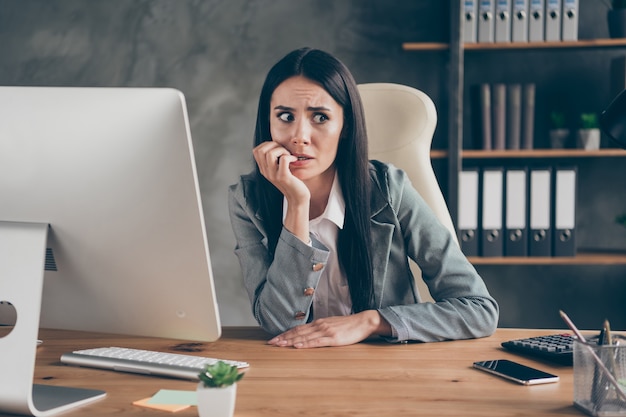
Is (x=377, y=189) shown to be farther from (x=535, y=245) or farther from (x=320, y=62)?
(x=535, y=245)

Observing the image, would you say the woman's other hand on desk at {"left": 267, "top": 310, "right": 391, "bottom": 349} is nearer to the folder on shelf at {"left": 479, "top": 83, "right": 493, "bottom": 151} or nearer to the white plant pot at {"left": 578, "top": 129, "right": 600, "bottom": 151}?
the folder on shelf at {"left": 479, "top": 83, "right": 493, "bottom": 151}

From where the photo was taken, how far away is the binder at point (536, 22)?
9.12ft

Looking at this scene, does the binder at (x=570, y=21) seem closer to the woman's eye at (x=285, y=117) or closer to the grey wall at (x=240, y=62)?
the grey wall at (x=240, y=62)

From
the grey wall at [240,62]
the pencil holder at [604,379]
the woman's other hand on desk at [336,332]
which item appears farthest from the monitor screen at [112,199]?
the grey wall at [240,62]

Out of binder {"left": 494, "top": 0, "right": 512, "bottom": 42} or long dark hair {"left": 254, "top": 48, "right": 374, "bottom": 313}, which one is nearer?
long dark hair {"left": 254, "top": 48, "right": 374, "bottom": 313}

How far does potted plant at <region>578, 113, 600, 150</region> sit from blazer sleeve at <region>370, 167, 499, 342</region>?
151cm

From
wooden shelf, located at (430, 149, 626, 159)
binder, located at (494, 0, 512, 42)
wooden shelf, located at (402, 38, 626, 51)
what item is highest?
binder, located at (494, 0, 512, 42)

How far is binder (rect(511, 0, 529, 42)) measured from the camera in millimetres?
2770

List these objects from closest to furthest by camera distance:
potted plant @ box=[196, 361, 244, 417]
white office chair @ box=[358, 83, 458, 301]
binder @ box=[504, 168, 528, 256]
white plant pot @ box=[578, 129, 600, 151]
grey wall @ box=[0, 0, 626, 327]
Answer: potted plant @ box=[196, 361, 244, 417] < white office chair @ box=[358, 83, 458, 301] < binder @ box=[504, 168, 528, 256] < white plant pot @ box=[578, 129, 600, 151] < grey wall @ box=[0, 0, 626, 327]

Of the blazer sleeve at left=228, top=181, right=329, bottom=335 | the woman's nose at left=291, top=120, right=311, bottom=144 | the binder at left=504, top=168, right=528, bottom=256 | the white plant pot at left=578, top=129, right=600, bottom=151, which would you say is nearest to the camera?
the blazer sleeve at left=228, top=181, right=329, bottom=335

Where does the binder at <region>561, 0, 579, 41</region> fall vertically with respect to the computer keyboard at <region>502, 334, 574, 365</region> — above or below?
above

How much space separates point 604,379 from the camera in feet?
2.90

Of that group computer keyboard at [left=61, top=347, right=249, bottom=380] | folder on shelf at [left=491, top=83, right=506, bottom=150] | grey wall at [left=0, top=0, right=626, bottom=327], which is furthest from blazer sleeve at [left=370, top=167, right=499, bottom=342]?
grey wall at [left=0, top=0, right=626, bottom=327]

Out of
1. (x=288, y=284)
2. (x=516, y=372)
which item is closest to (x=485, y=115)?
(x=288, y=284)
